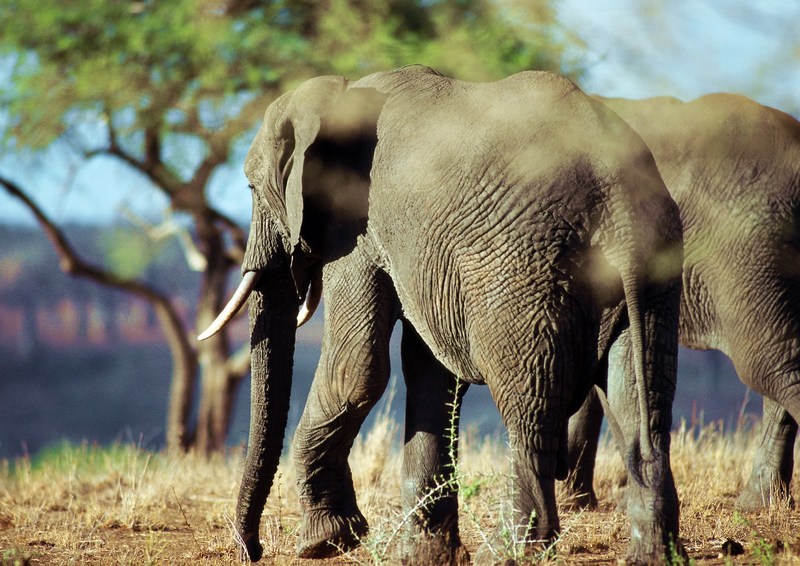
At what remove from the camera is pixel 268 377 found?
538 cm

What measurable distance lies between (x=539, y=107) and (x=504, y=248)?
1.93 feet

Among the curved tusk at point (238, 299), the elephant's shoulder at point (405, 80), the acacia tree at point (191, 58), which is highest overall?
the acacia tree at point (191, 58)

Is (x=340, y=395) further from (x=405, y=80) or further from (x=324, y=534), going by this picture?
(x=405, y=80)

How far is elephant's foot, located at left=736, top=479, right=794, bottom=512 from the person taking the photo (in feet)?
20.0

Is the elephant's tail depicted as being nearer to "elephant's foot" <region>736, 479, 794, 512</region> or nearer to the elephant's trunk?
the elephant's trunk

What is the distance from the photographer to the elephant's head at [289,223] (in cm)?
479

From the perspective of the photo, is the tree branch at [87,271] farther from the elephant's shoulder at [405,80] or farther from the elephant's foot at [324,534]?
the elephant's shoulder at [405,80]

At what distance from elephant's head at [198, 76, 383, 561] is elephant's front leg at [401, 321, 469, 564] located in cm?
60

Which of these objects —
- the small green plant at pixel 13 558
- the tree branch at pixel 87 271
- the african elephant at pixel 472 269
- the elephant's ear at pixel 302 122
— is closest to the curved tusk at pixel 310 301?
the african elephant at pixel 472 269

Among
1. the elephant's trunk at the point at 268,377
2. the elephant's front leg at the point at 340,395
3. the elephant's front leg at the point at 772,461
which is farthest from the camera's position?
the elephant's front leg at the point at 772,461

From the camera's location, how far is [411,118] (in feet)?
15.1

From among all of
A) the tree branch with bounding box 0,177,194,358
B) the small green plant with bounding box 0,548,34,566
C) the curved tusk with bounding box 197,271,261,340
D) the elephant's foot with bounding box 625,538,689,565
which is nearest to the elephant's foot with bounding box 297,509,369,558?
the curved tusk with bounding box 197,271,261,340

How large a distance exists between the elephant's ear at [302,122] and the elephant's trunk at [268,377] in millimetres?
482

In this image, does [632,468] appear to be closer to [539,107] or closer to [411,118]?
[539,107]
